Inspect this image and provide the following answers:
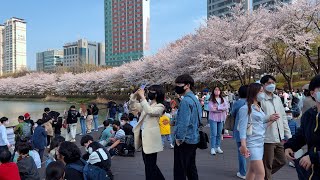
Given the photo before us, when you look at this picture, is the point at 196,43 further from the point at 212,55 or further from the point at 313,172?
the point at 313,172

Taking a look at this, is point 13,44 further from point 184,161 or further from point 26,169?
point 184,161

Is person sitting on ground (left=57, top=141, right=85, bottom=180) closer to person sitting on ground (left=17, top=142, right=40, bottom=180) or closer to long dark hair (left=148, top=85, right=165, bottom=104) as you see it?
person sitting on ground (left=17, top=142, right=40, bottom=180)

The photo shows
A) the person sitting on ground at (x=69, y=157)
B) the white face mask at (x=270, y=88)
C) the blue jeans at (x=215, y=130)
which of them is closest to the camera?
the person sitting on ground at (x=69, y=157)

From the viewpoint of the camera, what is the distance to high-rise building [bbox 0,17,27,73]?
5635 inches

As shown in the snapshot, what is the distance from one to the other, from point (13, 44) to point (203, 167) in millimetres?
154770

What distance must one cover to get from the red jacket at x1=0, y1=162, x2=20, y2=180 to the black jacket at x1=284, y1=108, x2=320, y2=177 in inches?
128

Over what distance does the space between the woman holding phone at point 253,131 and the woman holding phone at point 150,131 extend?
46.1 inches

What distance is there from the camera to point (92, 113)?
1376cm

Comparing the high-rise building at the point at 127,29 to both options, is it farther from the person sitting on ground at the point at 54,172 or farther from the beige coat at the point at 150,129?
the person sitting on ground at the point at 54,172

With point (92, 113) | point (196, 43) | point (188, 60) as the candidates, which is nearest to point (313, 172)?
point (92, 113)

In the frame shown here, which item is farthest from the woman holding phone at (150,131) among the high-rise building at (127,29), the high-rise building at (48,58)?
the high-rise building at (48,58)

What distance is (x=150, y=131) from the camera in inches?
175

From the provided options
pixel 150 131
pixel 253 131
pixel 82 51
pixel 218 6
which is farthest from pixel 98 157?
pixel 82 51

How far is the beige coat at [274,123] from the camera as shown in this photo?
4184 millimetres
